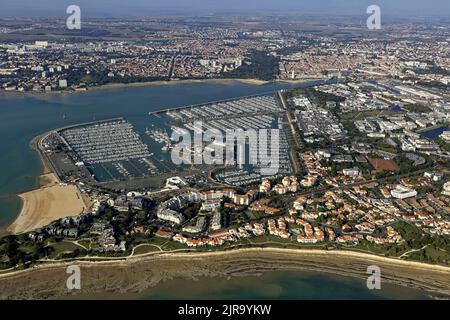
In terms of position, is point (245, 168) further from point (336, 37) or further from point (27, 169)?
point (336, 37)

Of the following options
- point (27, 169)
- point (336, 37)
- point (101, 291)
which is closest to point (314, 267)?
point (101, 291)

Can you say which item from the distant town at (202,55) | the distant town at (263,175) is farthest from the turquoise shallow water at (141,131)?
the distant town at (202,55)

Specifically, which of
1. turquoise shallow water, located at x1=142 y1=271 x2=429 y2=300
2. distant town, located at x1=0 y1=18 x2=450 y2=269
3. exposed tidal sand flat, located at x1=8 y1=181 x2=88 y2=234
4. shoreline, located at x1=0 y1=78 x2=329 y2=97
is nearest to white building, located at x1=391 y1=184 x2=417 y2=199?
distant town, located at x1=0 y1=18 x2=450 y2=269

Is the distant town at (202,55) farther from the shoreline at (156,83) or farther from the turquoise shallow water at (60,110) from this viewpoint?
the turquoise shallow water at (60,110)

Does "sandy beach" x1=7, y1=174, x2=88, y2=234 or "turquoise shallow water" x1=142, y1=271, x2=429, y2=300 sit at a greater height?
"sandy beach" x1=7, y1=174, x2=88, y2=234

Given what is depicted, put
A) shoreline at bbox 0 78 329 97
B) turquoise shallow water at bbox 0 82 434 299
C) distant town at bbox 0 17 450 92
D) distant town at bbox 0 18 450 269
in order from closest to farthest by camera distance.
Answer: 1. turquoise shallow water at bbox 0 82 434 299
2. distant town at bbox 0 18 450 269
3. shoreline at bbox 0 78 329 97
4. distant town at bbox 0 17 450 92

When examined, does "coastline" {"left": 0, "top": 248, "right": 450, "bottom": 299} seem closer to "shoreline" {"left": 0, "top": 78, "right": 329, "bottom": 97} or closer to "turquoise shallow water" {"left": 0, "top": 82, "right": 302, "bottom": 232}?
"turquoise shallow water" {"left": 0, "top": 82, "right": 302, "bottom": 232}

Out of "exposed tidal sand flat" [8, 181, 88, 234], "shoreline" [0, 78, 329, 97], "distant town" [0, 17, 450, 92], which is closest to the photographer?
"exposed tidal sand flat" [8, 181, 88, 234]
